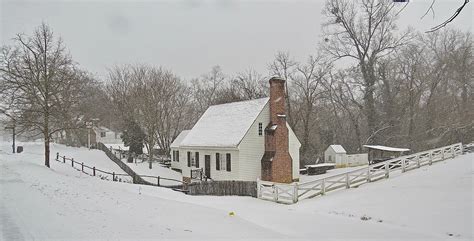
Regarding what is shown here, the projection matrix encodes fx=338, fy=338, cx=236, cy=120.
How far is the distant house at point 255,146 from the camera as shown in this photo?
25.0 m

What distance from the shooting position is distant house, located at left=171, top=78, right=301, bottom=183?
2505 centimetres

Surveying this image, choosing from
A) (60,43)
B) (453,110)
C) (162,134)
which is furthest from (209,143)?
(453,110)

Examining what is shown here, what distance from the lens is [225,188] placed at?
21047 millimetres

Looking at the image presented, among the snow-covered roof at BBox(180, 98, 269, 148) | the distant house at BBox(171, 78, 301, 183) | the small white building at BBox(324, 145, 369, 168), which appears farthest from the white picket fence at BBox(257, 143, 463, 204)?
the small white building at BBox(324, 145, 369, 168)

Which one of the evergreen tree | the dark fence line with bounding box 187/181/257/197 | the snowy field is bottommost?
the dark fence line with bounding box 187/181/257/197

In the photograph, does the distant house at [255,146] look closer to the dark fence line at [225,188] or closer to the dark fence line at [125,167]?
the dark fence line at [225,188]

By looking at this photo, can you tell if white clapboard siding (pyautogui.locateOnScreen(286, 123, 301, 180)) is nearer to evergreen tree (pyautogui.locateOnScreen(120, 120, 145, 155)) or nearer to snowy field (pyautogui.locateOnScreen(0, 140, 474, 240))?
snowy field (pyautogui.locateOnScreen(0, 140, 474, 240))

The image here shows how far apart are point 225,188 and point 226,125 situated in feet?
26.4

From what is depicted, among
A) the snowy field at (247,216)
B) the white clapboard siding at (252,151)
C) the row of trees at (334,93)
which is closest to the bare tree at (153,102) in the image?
the row of trees at (334,93)

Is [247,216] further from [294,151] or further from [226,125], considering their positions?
[294,151]

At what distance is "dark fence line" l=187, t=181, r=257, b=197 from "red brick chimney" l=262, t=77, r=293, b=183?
4.84m

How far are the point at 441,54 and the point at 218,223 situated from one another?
120ft

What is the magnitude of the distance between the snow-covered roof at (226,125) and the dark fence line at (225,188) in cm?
420

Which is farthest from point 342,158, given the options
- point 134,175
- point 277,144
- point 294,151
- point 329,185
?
point 134,175
